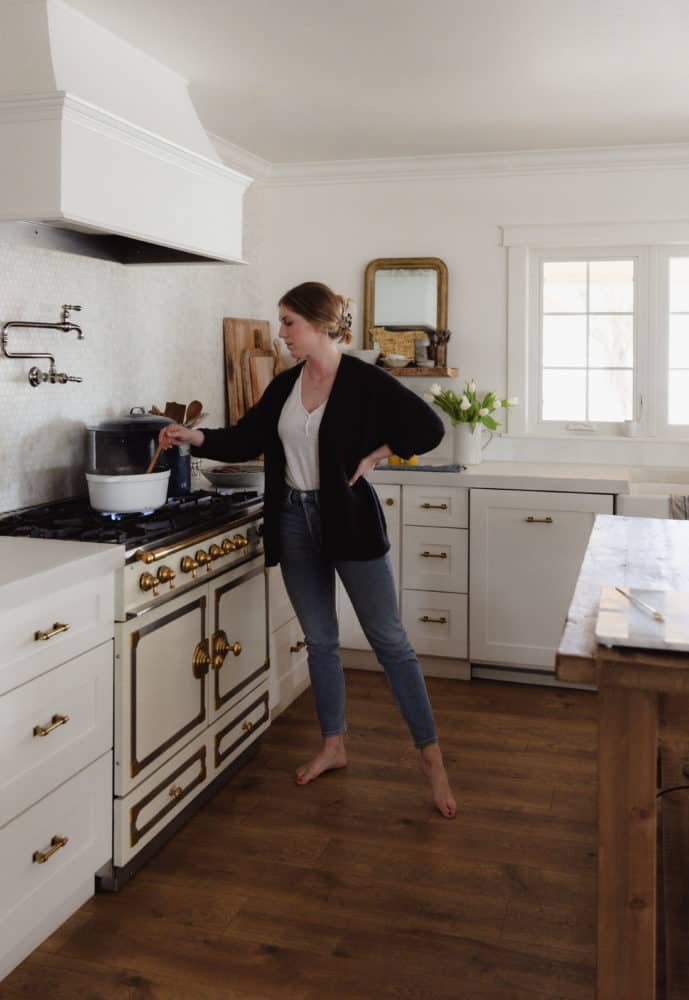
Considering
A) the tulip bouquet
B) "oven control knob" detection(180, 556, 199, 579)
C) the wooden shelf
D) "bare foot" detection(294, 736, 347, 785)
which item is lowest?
"bare foot" detection(294, 736, 347, 785)

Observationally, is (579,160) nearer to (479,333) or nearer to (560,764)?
(479,333)

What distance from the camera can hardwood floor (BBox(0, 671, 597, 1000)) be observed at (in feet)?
6.80

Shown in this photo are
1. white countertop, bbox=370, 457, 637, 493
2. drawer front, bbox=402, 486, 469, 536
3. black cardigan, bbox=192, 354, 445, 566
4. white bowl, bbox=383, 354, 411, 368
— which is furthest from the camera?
white bowl, bbox=383, 354, 411, 368

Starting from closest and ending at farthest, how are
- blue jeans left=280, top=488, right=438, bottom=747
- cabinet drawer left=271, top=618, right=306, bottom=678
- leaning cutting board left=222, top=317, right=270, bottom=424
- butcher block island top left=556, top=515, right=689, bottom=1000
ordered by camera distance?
butcher block island top left=556, top=515, right=689, bottom=1000, blue jeans left=280, top=488, right=438, bottom=747, cabinet drawer left=271, top=618, right=306, bottom=678, leaning cutting board left=222, top=317, right=270, bottom=424

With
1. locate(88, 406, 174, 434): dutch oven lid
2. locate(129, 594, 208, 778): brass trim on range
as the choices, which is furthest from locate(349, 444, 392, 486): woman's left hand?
locate(88, 406, 174, 434): dutch oven lid

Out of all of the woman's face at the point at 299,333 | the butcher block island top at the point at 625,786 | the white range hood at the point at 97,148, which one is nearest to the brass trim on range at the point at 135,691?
the woman's face at the point at 299,333

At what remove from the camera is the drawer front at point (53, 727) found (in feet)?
6.49

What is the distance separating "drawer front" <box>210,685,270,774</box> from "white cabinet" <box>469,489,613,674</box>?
3.88ft

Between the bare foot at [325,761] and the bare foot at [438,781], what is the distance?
1.10ft

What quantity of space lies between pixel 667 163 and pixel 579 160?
0.39m

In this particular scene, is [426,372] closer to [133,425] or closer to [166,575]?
[133,425]

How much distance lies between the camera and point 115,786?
2398mm

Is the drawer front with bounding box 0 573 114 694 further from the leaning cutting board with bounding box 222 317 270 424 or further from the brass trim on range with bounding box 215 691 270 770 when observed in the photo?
the leaning cutting board with bounding box 222 317 270 424

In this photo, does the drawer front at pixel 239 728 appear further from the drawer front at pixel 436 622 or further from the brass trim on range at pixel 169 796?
the drawer front at pixel 436 622
